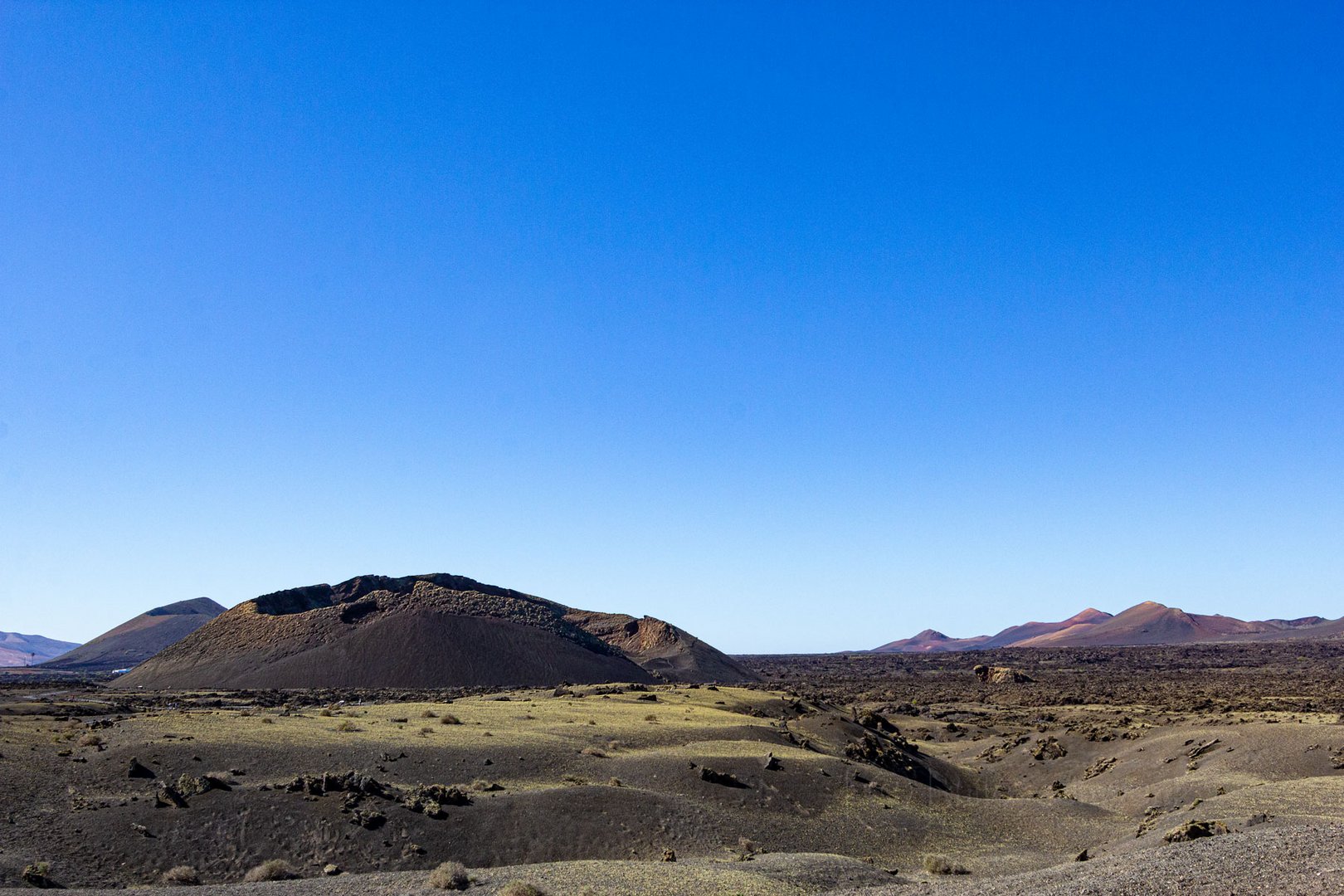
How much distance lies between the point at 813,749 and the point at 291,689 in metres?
59.1

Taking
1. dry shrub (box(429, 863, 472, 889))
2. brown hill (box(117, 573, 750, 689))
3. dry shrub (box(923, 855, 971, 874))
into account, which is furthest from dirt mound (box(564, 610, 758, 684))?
dry shrub (box(429, 863, 472, 889))

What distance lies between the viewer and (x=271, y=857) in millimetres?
22844

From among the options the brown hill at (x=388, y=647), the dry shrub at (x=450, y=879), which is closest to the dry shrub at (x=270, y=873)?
the dry shrub at (x=450, y=879)

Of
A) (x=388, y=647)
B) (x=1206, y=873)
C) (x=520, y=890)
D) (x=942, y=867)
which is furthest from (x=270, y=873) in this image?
(x=388, y=647)

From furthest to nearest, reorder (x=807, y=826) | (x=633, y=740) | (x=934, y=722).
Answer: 1. (x=934, y=722)
2. (x=633, y=740)
3. (x=807, y=826)

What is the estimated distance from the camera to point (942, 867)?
24641mm

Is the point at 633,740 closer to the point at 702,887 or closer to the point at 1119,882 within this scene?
the point at 702,887

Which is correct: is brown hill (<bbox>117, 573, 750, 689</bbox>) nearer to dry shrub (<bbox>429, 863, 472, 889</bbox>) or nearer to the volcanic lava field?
the volcanic lava field

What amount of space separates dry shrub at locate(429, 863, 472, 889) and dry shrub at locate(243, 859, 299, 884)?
508 cm

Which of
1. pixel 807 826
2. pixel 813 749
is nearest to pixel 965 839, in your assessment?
pixel 807 826

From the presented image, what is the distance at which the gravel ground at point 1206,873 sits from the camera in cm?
1420

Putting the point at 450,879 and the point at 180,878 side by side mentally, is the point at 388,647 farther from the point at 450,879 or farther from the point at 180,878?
the point at 450,879

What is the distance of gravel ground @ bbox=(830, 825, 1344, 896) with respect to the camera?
559 inches

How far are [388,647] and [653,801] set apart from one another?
6859 centimetres
